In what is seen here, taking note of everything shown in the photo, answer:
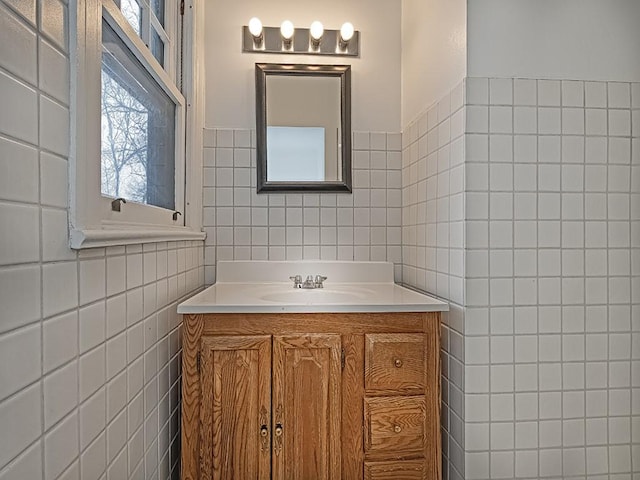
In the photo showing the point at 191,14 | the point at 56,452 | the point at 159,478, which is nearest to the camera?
the point at 56,452

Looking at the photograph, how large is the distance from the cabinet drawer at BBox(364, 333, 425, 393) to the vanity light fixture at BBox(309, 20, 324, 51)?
1.39 metres

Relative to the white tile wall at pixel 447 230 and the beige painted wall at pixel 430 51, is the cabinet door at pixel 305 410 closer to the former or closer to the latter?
the white tile wall at pixel 447 230

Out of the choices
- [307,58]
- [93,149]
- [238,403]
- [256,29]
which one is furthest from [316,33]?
[238,403]

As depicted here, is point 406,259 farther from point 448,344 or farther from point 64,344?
point 64,344

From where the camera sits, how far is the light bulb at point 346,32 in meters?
1.87

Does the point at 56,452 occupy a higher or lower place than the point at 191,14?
lower

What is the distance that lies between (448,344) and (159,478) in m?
1.05

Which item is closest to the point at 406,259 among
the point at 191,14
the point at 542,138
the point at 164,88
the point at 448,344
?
the point at 448,344

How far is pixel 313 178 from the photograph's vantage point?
190 centimetres

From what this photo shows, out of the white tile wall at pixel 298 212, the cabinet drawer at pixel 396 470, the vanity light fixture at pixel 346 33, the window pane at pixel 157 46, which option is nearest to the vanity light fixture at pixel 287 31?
the vanity light fixture at pixel 346 33

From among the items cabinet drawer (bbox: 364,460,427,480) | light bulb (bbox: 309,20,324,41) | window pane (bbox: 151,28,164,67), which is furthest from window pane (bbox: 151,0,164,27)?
cabinet drawer (bbox: 364,460,427,480)

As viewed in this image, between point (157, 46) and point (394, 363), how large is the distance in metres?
1.39

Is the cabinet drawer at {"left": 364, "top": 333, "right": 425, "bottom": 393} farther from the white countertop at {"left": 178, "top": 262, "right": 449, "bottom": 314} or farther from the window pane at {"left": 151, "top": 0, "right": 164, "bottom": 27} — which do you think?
the window pane at {"left": 151, "top": 0, "right": 164, "bottom": 27}

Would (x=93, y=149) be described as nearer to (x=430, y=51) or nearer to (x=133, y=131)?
(x=133, y=131)
